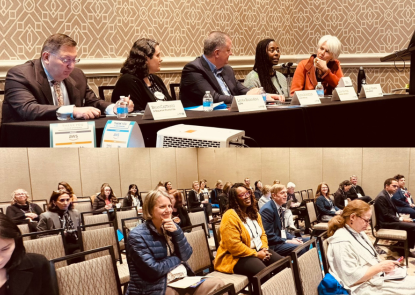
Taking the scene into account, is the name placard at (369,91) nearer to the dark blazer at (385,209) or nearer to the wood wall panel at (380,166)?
the dark blazer at (385,209)

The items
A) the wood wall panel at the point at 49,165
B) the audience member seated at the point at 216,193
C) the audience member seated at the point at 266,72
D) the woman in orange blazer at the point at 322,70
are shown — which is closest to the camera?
the wood wall panel at the point at 49,165

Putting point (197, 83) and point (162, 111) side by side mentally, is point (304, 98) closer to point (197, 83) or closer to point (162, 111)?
point (197, 83)

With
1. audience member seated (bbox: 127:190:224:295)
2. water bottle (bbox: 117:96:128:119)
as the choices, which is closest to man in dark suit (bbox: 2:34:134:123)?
water bottle (bbox: 117:96:128:119)

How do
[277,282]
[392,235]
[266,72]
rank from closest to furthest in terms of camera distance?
[277,282] < [266,72] < [392,235]

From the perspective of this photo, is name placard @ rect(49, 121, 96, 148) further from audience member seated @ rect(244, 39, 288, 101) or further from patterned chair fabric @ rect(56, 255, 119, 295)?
audience member seated @ rect(244, 39, 288, 101)

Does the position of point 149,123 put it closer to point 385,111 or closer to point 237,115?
point 237,115

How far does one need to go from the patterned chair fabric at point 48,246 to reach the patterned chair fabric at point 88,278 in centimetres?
42

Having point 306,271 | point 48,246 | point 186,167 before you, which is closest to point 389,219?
point 186,167

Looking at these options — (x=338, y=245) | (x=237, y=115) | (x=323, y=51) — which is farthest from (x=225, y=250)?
(x=323, y=51)

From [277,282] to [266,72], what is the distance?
8.57 feet

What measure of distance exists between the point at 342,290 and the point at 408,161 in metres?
5.33

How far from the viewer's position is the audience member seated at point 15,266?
4.56 feet

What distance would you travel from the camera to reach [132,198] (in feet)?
14.0


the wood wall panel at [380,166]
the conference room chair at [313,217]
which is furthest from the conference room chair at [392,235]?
the wood wall panel at [380,166]
